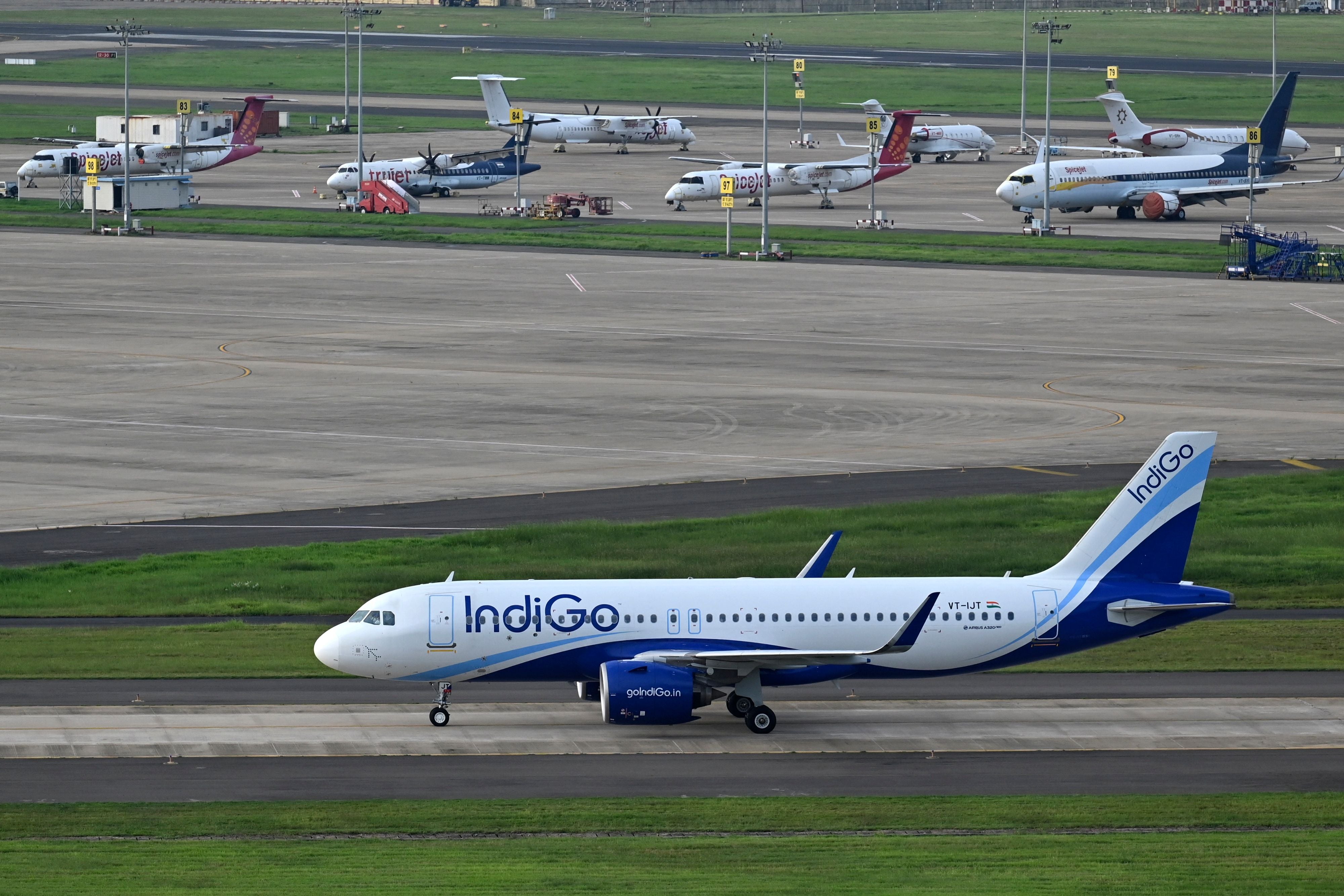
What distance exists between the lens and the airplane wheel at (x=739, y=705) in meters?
40.8

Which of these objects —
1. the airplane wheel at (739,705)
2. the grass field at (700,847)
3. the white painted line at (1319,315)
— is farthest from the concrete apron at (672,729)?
the white painted line at (1319,315)

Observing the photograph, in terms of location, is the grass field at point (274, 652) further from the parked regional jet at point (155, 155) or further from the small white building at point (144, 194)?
the parked regional jet at point (155, 155)

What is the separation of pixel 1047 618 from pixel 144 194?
13010cm

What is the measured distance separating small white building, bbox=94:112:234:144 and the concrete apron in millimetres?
145176

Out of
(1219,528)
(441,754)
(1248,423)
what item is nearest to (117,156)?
(1248,423)

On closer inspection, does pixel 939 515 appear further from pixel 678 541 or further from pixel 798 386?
pixel 798 386

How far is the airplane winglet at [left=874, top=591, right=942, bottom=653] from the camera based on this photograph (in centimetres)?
3872

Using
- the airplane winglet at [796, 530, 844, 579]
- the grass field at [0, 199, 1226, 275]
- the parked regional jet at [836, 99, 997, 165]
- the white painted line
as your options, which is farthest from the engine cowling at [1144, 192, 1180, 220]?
the airplane winglet at [796, 530, 844, 579]

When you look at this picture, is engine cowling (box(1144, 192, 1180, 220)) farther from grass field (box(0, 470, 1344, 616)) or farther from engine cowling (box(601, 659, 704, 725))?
engine cowling (box(601, 659, 704, 725))

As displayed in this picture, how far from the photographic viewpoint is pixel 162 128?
598 feet

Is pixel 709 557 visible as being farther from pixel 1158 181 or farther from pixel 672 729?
pixel 1158 181

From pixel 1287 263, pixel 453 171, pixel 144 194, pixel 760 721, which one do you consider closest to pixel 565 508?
pixel 760 721

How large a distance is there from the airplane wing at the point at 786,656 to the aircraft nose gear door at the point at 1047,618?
7.89 ft

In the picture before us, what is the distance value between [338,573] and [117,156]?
128124 mm
